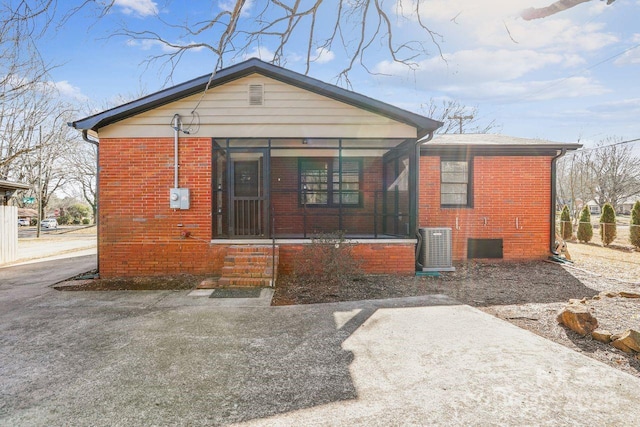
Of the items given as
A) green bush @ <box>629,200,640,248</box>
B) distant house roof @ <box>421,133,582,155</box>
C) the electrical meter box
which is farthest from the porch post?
green bush @ <box>629,200,640,248</box>

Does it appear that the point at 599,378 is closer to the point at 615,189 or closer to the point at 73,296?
the point at 73,296

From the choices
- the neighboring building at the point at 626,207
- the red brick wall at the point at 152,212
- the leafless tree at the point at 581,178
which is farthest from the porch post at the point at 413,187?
the neighboring building at the point at 626,207

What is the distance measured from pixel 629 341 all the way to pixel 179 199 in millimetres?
6987

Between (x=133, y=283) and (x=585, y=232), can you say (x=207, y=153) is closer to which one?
Result: (x=133, y=283)

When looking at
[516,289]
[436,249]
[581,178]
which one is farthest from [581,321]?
[581,178]

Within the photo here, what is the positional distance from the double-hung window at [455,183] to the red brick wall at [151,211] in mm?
5959

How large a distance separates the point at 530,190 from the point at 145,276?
950cm

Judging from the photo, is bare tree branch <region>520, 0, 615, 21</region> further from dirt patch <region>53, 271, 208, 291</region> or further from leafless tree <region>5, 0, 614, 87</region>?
dirt patch <region>53, 271, 208, 291</region>

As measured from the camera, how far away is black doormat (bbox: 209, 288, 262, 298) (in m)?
5.34

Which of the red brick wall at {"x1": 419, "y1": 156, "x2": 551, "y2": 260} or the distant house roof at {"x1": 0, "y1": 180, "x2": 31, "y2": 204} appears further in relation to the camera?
the distant house roof at {"x1": 0, "y1": 180, "x2": 31, "y2": 204}

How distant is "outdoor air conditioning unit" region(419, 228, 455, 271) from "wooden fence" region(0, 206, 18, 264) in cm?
1167

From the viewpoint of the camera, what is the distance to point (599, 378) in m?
2.69

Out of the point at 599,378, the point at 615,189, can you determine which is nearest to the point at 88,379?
the point at 599,378

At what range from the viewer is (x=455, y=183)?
8805 millimetres
